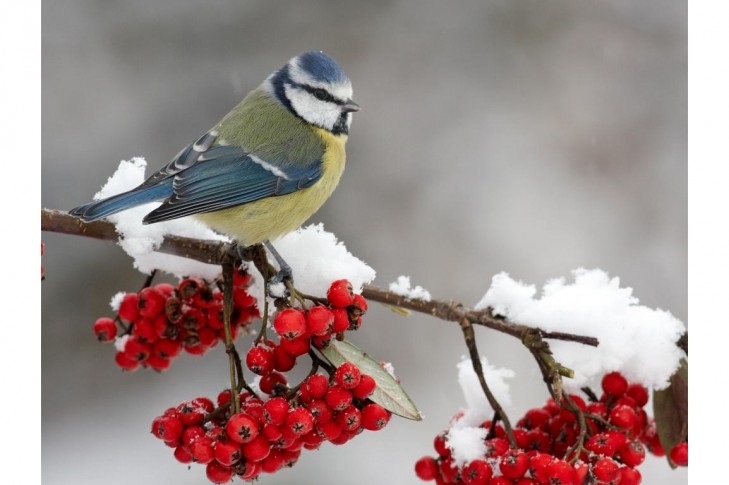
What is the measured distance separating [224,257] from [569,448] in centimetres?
64

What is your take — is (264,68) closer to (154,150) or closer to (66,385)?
(154,150)

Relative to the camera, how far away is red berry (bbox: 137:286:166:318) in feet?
4.33

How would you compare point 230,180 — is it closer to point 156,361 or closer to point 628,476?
point 156,361

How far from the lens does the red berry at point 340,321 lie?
1.02m

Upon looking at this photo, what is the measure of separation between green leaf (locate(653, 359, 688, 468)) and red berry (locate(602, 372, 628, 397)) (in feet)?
0.27

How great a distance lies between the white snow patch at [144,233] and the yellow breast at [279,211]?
8cm

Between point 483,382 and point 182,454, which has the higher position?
point 483,382

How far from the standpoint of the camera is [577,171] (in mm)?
3260

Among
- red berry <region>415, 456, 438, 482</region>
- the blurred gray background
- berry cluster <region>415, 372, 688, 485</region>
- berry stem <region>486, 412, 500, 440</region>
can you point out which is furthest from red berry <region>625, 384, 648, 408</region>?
the blurred gray background

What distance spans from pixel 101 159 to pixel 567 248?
199 centimetres

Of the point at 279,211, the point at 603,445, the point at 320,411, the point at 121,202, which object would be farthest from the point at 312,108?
the point at 603,445

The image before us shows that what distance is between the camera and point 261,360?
1.04 meters

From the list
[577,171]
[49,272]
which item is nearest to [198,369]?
[49,272]
